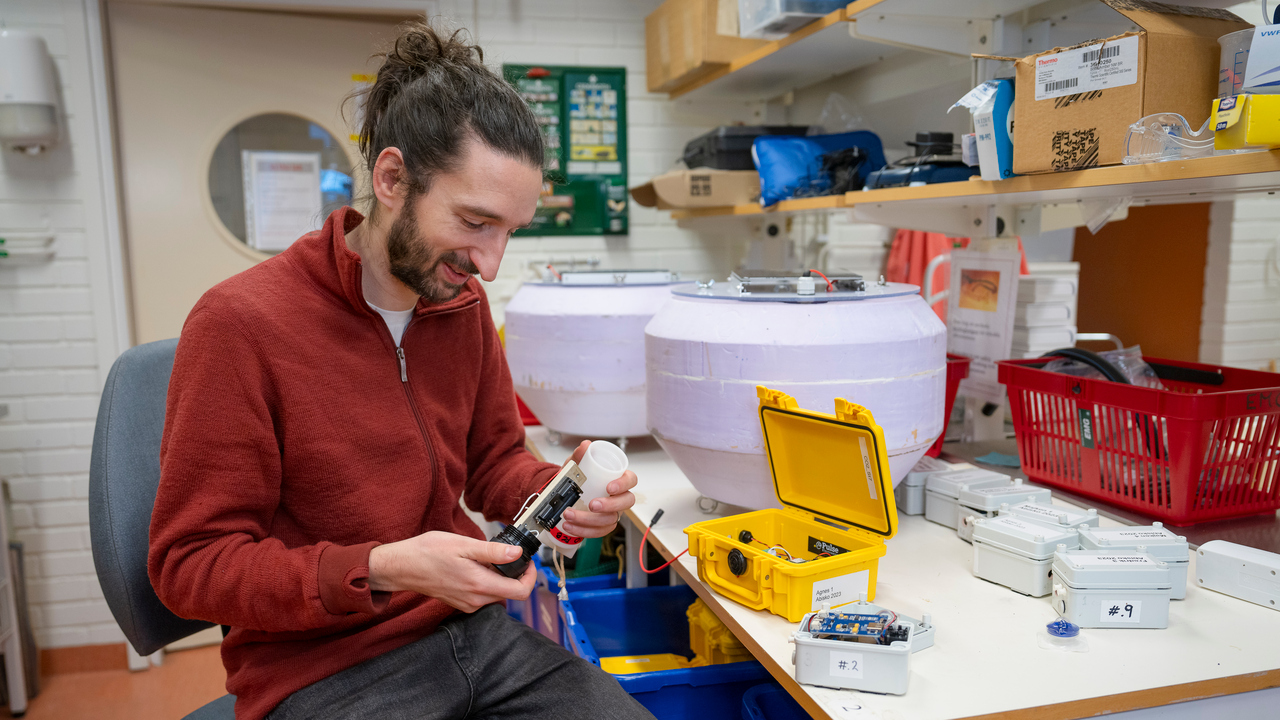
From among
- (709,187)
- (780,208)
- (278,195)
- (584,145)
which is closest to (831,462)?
(780,208)

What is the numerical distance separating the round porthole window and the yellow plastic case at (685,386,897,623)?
2.02 meters

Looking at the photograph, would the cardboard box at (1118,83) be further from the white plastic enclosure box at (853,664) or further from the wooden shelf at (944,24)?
the white plastic enclosure box at (853,664)

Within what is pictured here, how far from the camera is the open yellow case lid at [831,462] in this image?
1052 millimetres

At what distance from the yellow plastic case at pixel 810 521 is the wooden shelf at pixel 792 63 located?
0.96m

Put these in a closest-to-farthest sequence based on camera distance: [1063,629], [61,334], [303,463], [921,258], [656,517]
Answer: [1063,629] → [303,463] → [656,517] → [61,334] → [921,258]

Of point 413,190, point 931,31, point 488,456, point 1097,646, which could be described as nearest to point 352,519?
point 488,456

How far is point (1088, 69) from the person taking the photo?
1121 millimetres

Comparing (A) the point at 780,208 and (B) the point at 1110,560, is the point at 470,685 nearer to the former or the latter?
(B) the point at 1110,560

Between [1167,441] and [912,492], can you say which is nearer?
[1167,441]

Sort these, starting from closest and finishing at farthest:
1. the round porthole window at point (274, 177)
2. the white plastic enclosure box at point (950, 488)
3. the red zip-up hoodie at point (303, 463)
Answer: the red zip-up hoodie at point (303, 463) < the white plastic enclosure box at point (950, 488) < the round porthole window at point (274, 177)

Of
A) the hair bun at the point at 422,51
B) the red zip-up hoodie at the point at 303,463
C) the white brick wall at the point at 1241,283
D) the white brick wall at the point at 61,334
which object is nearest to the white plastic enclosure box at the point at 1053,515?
the red zip-up hoodie at the point at 303,463

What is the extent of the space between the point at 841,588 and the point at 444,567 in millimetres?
488

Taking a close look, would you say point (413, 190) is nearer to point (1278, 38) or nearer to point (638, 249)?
point (1278, 38)

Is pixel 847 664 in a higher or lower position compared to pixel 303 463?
lower
